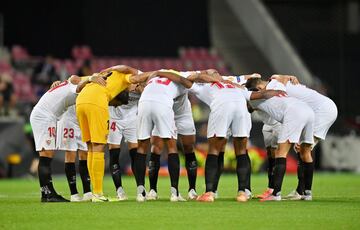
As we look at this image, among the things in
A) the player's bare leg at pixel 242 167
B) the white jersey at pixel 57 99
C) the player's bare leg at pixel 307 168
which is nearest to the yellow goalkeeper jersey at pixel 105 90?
the white jersey at pixel 57 99

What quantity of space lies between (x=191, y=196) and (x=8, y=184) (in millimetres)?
6996

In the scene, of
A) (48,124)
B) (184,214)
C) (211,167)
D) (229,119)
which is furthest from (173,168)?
(184,214)

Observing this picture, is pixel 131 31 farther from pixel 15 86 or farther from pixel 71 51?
pixel 15 86

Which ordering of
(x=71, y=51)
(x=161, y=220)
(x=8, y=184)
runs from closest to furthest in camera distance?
(x=161, y=220) < (x=8, y=184) < (x=71, y=51)

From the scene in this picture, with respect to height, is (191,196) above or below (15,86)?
below

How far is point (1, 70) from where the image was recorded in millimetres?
27391

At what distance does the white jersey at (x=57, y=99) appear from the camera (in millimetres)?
13719

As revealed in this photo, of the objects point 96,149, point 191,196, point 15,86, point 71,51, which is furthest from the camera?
point 71,51

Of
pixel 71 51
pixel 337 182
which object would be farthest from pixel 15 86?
pixel 337 182

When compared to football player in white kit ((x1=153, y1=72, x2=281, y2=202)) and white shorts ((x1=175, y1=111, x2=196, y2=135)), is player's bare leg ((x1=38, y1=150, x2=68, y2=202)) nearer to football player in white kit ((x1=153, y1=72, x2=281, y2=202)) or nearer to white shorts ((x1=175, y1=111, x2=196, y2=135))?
white shorts ((x1=175, y1=111, x2=196, y2=135))

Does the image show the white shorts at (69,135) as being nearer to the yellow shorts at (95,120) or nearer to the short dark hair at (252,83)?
the yellow shorts at (95,120)

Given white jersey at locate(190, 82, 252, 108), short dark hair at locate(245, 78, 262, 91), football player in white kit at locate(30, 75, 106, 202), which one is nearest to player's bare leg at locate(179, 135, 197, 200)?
white jersey at locate(190, 82, 252, 108)

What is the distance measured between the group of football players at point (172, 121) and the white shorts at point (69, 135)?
0.05 feet

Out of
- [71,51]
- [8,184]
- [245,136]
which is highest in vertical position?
[71,51]
